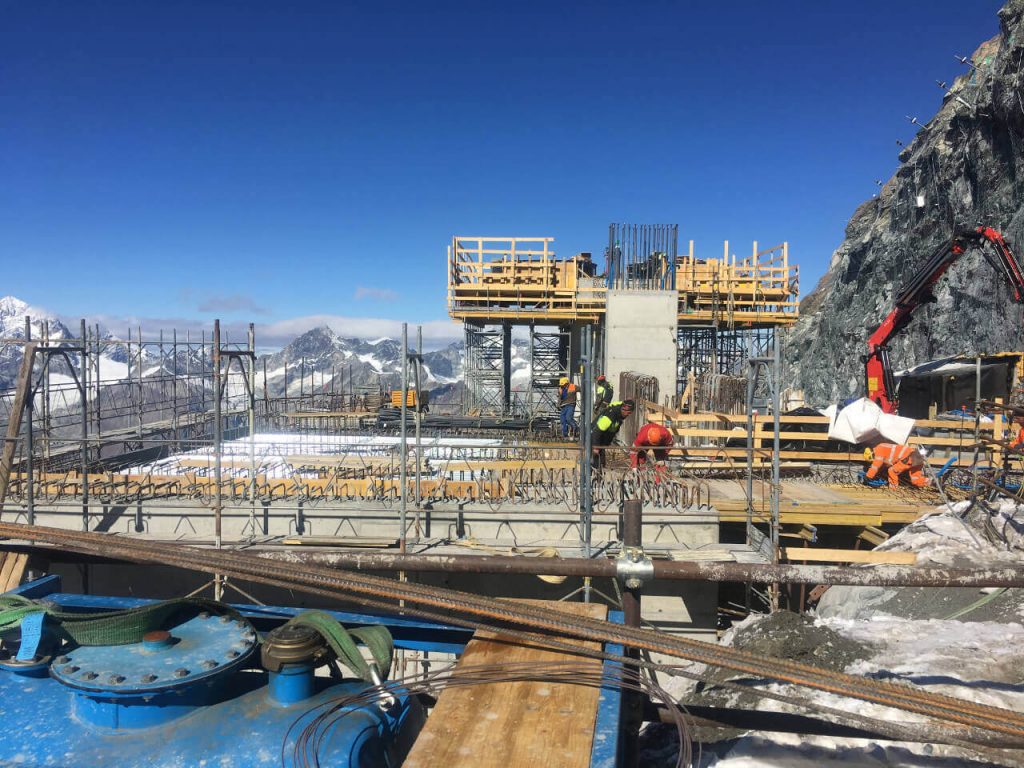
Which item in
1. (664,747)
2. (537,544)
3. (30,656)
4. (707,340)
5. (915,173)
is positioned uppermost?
(915,173)

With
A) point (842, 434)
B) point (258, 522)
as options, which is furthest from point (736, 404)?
point (258, 522)

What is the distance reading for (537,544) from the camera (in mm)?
10805

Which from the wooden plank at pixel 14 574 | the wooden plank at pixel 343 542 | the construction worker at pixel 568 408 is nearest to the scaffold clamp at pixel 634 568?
the wooden plank at pixel 14 574

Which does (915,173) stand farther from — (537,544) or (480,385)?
(537,544)

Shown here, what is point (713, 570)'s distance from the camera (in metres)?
2.48

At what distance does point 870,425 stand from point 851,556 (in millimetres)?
4261

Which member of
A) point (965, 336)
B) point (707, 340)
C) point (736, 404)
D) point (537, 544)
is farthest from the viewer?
point (965, 336)

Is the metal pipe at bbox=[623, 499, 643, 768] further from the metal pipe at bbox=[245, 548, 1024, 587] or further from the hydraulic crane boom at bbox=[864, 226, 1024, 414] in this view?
the hydraulic crane boom at bbox=[864, 226, 1024, 414]

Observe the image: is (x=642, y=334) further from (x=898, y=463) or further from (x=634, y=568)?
(x=634, y=568)

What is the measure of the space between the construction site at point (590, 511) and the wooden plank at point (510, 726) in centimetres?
1

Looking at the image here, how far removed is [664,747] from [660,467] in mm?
9513

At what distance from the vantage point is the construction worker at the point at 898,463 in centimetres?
1288

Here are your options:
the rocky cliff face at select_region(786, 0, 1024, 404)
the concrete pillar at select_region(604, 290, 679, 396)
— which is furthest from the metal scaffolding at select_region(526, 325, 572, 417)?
the rocky cliff face at select_region(786, 0, 1024, 404)

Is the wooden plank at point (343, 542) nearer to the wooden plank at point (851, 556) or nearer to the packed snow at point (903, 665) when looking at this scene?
the wooden plank at point (851, 556)
